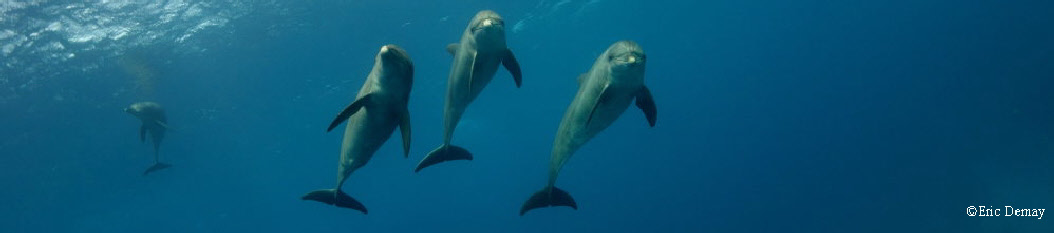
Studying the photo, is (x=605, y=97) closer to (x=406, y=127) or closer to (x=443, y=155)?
(x=406, y=127)

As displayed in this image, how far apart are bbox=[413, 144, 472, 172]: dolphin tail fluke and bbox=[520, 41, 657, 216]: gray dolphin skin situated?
4.15 ft

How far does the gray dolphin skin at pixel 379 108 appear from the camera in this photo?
192 inches

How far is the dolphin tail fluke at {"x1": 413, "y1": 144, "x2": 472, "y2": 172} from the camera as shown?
7.71 meters

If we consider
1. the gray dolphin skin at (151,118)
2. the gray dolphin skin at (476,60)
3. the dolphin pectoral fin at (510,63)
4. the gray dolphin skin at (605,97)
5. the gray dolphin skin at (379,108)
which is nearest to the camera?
the gray dolphin skin at (379,108)

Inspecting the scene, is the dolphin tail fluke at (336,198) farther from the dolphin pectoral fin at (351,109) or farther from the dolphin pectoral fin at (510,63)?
the dolphin pectoral fin at (351,109)

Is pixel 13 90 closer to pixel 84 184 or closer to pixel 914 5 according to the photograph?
pixel 84 184

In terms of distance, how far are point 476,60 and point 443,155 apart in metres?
2.31

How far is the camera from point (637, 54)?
5.55m

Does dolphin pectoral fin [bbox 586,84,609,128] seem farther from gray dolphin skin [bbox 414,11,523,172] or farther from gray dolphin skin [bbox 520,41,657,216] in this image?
gray dolphin skin [bbox 414,11,523,172]

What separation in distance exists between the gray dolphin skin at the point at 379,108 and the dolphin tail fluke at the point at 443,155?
1452mm

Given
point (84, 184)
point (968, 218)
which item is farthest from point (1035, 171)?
point (84, 184)

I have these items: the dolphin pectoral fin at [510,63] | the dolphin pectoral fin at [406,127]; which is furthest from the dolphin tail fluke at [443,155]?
the dolphin pectoral fin at [406,127]

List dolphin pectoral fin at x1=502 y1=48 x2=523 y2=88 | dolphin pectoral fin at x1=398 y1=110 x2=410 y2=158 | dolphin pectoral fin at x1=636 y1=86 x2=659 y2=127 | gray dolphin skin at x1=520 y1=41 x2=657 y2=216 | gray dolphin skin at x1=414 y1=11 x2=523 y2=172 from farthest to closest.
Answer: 1. dolphin pectoral fin at x1=502 y1=48 x2=523 y2=88
2. dolphin pectoral fin at x1=636 y1=86 x2=659 y2=127
3. gray dolphin skin at x1=414 y1=11 x2=523 y2=172
4. gray dolphin skin at x1=520 y1=41 x2=657 y2=216
5. dolphin pectoral fin at x1=398 y1=110 x2=410 y2=158

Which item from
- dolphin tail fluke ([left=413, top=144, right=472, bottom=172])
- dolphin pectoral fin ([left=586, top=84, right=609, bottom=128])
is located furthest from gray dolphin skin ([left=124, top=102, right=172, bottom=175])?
dolphin pectoral fin ([left=586, top=84, right=609, bottom=128])
